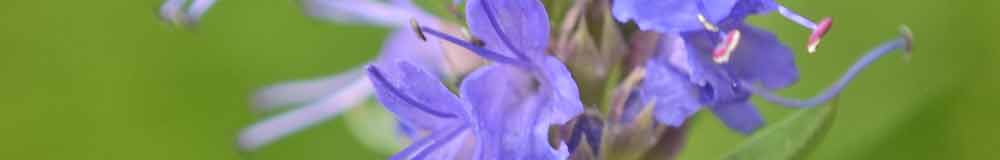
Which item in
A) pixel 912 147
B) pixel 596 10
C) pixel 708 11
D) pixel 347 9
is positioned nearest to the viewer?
pixel 708 11

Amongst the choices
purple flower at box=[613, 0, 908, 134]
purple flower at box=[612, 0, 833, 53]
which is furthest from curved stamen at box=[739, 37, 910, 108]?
purple flower at box=[612, 0, 833, 53]

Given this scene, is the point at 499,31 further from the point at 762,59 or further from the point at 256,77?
the point at 256,77

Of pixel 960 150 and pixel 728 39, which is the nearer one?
pixel 728 39

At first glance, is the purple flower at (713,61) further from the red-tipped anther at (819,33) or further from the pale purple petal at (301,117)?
the pale purple petal at (301,117)

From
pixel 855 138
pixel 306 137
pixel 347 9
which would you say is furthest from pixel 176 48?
pixel 855 138

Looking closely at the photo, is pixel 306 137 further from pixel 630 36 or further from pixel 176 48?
pixel 630 36

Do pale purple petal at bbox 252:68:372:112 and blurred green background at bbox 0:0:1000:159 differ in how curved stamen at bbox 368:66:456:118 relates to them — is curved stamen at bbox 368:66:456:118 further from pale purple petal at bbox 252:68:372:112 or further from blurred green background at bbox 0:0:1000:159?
blurred green background at bbox 0:0:1000:159

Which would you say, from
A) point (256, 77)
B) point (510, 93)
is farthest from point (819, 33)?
point (256, 77)
